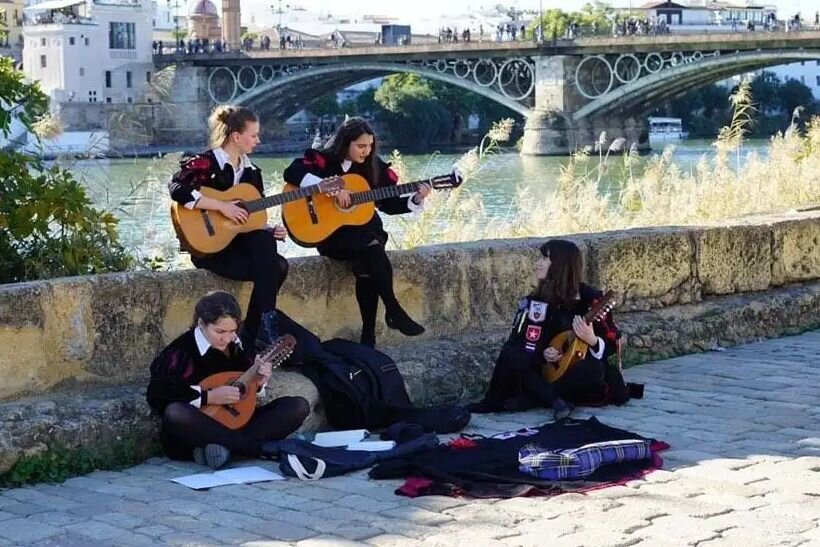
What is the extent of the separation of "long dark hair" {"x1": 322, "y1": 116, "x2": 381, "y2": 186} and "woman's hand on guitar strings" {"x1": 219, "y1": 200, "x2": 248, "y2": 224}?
637 mm

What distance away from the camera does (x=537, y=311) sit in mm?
6145

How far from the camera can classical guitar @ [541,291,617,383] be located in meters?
6.04

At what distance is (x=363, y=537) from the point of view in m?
4.22

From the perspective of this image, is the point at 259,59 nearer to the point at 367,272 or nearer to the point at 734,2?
the point at 367,272

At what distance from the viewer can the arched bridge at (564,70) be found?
1714 inches

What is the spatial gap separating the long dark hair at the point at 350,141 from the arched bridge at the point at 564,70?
1466 inches

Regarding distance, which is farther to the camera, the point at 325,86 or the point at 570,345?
the point at 325,86

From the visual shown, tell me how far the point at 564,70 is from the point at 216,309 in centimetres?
4681

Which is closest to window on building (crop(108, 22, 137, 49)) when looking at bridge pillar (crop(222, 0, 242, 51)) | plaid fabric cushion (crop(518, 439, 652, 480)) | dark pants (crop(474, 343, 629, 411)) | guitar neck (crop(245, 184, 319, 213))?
bridge pillar (crop(222, 0, 242, 51))

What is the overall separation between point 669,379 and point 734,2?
11716cm

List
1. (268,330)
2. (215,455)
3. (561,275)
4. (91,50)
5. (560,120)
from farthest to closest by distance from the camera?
1. (91,50)
2. (560,120)
3. (561,275)
4. (268,330)
5. (215,455)

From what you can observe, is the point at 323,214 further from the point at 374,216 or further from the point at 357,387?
the point at 357,387

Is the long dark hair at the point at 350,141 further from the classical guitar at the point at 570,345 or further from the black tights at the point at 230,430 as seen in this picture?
the black tights at the point at 230,430

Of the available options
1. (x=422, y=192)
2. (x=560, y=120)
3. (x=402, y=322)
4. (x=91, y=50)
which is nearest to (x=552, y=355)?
(x=402, y=322)
